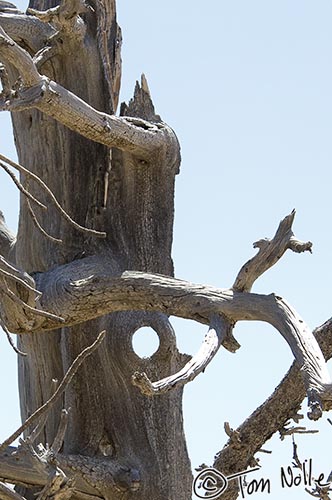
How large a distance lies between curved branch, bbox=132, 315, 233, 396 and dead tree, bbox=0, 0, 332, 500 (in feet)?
1.10

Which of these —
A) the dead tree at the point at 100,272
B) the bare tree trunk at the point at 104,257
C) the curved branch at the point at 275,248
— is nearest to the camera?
the curved branch at the point at 275,248

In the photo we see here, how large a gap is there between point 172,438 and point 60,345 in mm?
802

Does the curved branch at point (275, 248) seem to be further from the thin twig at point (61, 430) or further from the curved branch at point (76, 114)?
the thin twig at point (61, 430)

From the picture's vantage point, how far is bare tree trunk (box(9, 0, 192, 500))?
278 inches

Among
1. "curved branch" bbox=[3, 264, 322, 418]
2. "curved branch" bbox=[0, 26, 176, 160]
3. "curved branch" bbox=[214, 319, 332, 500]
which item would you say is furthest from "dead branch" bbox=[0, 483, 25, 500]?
"curved branch" bbox=[214, 319, 332, 500]

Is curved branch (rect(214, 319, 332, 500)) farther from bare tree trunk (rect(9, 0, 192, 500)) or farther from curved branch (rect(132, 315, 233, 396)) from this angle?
curved branch (rect(132, 315, 233, 396))

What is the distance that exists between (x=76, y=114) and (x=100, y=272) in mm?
860

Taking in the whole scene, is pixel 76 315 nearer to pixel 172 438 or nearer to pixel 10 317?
pixel 10 317

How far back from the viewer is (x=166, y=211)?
7.34 meters

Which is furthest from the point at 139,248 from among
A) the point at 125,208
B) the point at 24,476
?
the point at 24,476

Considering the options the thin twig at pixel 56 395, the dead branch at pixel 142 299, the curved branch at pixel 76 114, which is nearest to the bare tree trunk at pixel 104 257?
the curved branch at pixel 76 114

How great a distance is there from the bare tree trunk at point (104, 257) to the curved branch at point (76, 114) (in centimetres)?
15

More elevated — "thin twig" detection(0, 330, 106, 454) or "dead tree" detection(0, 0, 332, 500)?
"dead tree" detection(0, 0, 332, 500)

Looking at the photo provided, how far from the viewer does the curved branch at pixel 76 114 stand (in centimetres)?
599
